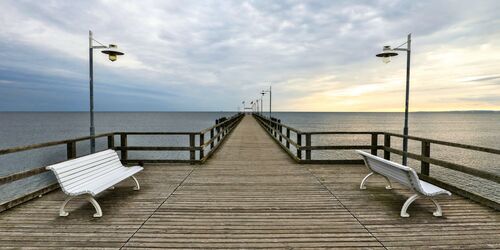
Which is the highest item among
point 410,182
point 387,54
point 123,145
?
point 387,54

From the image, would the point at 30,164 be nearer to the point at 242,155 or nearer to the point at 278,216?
the point at 242,155

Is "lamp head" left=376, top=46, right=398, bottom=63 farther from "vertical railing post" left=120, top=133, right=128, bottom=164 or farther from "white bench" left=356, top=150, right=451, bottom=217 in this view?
"vertical railing post" left=120, top=133, right=128, bottom=164

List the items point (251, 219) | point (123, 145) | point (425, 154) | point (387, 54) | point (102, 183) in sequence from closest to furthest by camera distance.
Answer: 1. point (251, 219)
2. point (102, 183)
3. point (425, 154)
4. point (387, 54)
5. point (123, 145)

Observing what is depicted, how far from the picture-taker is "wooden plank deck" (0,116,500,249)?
3105 mm

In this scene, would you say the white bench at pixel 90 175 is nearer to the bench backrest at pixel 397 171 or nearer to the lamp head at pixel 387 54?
the bench backrest at pixel 397 171

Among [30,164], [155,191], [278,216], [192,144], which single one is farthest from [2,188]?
[278,216]

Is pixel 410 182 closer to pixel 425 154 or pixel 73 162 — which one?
pixel 425 154

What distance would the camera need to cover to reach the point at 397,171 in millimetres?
3883

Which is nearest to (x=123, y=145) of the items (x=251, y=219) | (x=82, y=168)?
(x=82, y=168)

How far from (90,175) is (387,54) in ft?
23.4

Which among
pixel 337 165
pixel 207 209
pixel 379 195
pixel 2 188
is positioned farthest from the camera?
pixel 2 188

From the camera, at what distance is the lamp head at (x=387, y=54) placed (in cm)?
685

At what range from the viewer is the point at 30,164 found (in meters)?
22.1

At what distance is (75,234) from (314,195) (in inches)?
140
